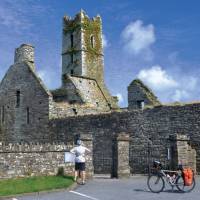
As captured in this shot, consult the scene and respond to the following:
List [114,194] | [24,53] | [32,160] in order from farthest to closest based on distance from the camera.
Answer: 1. [24,53]
2. [32,160]
3. [114,194]

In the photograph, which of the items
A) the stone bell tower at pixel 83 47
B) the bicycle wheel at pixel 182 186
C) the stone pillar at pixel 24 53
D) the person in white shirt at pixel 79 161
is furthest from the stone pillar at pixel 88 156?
the stone bell tower at pixel 83 47

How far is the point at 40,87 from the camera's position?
36.2m

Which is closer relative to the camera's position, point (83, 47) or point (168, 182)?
point (168, 182)

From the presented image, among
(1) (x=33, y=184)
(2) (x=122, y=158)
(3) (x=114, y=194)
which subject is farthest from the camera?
(2) (x=122, y=158)

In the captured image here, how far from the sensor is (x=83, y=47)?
60312 millimetres

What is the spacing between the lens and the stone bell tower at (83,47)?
60.2 meters

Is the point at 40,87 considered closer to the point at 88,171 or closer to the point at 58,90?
the point at 58,90

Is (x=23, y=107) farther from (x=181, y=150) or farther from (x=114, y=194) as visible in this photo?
(x=114, y=194)

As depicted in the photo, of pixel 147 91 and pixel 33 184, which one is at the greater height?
A: pixel 147 91

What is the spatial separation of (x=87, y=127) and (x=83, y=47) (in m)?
30.3

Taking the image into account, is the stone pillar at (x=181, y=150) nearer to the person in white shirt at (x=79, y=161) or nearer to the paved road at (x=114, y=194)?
the paved road at (x=114, y=194)

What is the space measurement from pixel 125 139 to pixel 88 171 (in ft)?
8.56

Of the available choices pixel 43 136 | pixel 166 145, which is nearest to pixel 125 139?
pixel 166 145

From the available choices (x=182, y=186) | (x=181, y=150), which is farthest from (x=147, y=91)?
(x=182, y=186)
